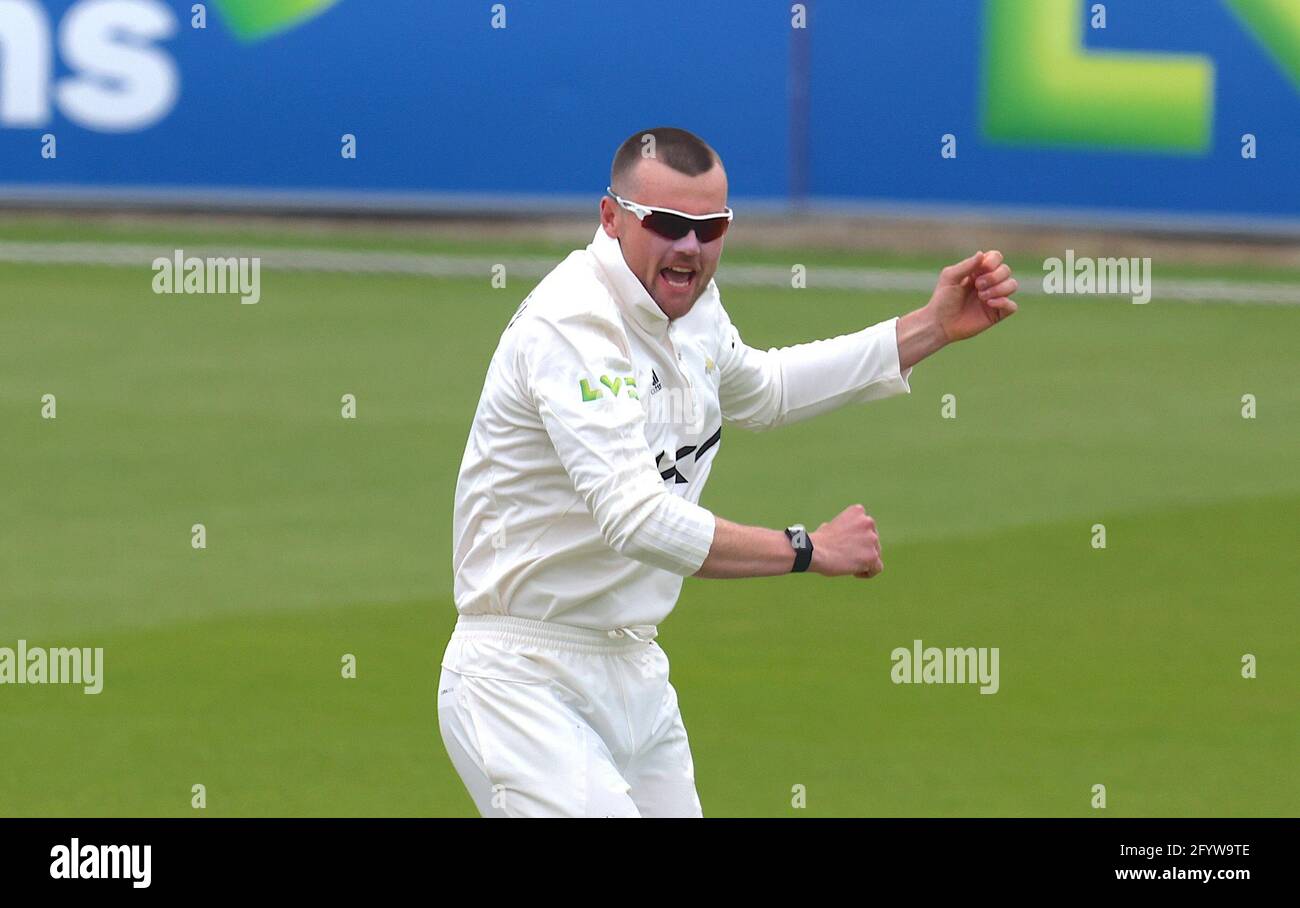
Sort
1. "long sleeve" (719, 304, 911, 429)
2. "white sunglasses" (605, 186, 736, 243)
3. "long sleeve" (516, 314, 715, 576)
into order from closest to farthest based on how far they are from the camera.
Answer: "long sleeve" (516, 314, 715, 576) → "white sunglasses" (605, 186, 736, 243) → "long sleeve" (719, 304, 911, 429)

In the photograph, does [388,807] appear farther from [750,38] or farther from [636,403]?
[750,38]

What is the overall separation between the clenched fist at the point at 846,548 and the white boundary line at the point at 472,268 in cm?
1432

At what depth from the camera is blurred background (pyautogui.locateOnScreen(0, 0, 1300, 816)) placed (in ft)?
33.5

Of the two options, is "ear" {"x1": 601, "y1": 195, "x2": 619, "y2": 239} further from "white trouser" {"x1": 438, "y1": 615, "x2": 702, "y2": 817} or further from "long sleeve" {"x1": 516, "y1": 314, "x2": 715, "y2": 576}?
"white trouser" {"x1": 438, "y1": 615, "x2": 702, "y2": 817}

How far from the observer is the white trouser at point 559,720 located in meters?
6.25

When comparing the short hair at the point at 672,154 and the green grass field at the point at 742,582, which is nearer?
the short hair at the point at 672,154

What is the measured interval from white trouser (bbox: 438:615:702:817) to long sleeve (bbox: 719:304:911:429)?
900 millimetres

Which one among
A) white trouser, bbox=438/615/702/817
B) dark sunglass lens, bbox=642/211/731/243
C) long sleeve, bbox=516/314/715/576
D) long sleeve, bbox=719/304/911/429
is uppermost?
dark sunglass lens, bbox=642/211/731/243

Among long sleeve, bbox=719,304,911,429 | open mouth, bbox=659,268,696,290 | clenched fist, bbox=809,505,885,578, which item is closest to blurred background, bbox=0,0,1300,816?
long sleeve, bbox=719,304,911,429

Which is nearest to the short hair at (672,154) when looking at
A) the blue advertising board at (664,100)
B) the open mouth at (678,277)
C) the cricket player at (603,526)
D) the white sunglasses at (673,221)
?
the cricket player at (603,526)

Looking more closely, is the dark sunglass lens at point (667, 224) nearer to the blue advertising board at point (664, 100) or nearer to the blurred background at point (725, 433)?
the blurred background at point (725, 433)

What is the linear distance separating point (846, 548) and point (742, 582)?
6.67m

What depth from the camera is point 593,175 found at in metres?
22.1
